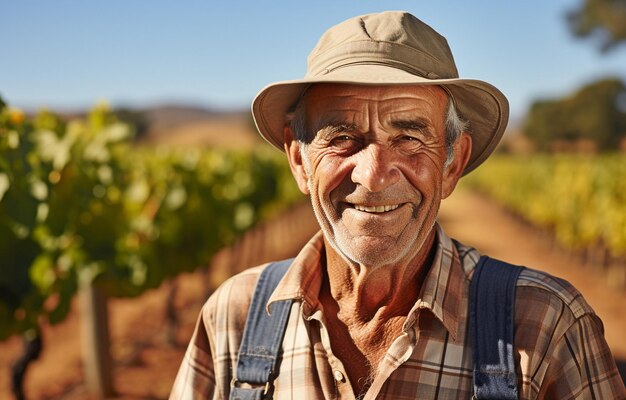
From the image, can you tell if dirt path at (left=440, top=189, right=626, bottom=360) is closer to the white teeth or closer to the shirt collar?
the shirt collar

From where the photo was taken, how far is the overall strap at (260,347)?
176 centimetres

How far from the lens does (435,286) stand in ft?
5.98

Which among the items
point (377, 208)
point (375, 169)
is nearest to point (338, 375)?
point (377, 208)

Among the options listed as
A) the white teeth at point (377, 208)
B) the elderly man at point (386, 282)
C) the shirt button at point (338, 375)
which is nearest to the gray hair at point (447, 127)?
the elderly man at point (386, 282)

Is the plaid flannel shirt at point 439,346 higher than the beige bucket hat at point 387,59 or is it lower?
lower

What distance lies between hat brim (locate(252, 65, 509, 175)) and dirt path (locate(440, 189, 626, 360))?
7.10 meters

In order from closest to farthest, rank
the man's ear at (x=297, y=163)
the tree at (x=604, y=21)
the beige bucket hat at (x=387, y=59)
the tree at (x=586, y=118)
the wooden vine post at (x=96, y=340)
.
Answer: the beige bucket hat at (x=387, y=59) → the man's ear at (x=297, y=163) → the wooden vine post at (x=96, y=340) → the tree at (x=604, y=21) → the tree at (x=586, y=118)

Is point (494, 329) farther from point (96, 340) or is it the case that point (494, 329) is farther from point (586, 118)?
point (586, 118)

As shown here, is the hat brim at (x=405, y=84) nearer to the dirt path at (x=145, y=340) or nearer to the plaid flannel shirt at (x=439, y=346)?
the plaid flannel shirt at (x=439, y=346)

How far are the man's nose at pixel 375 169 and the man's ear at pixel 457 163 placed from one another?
9.0 inches

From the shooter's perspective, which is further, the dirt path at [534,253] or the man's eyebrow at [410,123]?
the dirt path at [534,253]

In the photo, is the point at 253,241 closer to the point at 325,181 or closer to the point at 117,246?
the point at 117,246

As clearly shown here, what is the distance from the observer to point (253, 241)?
14742 millimetres

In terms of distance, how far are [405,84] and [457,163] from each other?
41 centimetres
